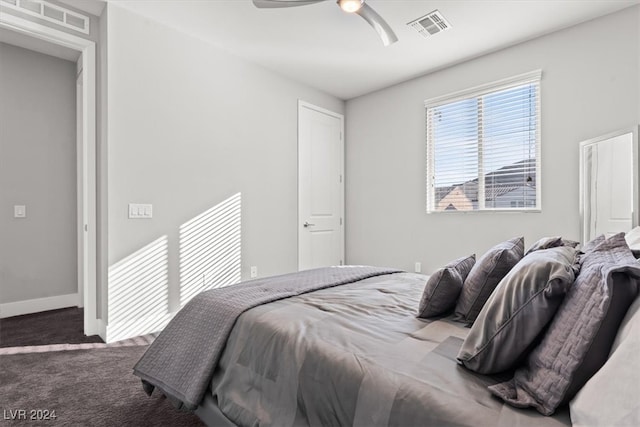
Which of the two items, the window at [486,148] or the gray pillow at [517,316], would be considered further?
the window at [486,148]

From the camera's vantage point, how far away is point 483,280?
1.36 m

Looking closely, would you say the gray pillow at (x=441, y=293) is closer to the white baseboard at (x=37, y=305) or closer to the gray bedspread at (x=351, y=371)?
the gray bedspread at (x=351, y=371)

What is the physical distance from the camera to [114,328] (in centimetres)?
274

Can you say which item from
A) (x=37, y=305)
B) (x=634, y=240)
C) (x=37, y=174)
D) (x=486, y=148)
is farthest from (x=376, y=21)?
(x=37, y=305)

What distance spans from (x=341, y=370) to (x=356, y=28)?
2938 millimetres

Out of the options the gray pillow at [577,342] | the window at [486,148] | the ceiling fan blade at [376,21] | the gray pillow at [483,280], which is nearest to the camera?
the gray pillow at [577,342]

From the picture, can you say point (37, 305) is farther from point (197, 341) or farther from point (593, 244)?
point (593, 244)

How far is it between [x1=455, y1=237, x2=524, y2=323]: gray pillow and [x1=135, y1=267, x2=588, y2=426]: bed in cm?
9

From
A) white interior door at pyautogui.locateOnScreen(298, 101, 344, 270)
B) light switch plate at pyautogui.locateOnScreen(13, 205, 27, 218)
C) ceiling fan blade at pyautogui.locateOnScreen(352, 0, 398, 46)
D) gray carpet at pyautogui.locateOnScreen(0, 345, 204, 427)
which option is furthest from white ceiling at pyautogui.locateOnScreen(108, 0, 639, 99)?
gray carpet at pyautogui.locateOnScreen(0, 345, 204, 427)

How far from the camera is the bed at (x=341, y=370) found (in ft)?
2.94

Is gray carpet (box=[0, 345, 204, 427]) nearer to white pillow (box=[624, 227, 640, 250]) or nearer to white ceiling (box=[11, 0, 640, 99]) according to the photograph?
white pillow (box=[624, 227, 640, 250])

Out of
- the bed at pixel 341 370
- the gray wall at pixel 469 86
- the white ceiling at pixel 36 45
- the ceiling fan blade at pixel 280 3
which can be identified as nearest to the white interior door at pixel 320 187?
the gray wall at pixel 469 86

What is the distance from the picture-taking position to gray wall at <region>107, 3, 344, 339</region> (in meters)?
2.81

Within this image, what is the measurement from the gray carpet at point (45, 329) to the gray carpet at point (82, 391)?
0.96 feet
